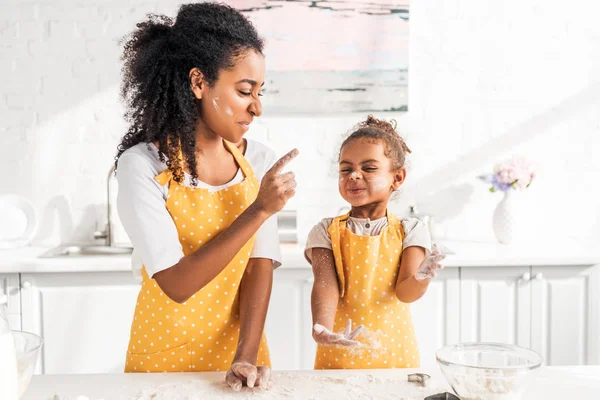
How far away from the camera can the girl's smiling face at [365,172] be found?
157 cm

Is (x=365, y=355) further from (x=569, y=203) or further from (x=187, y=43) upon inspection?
(x=569, y=203)

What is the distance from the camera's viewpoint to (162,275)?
1.38 meters

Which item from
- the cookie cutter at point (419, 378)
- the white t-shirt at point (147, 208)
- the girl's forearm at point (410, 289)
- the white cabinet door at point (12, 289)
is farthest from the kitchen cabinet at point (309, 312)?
the cookie cutter at point (419, 378)

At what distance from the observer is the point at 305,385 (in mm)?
1281

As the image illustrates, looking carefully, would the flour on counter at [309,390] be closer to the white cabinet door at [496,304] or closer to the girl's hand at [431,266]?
the girl's hand at [431,266]

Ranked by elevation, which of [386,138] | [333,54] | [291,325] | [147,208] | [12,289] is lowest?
[291,325]

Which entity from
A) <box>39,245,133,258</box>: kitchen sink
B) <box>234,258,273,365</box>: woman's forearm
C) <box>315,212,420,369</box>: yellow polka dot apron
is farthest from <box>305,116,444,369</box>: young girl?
<box>39,245,133,258</box>: kitchen sink

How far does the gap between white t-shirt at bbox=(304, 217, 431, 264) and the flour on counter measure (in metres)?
0.36

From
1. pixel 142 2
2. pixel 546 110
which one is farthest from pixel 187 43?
pixel 546 110

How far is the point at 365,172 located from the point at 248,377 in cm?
56

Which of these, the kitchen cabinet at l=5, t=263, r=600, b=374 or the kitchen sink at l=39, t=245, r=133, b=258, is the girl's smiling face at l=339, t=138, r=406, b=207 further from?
the kitchen sink at l=39, t=245, r=133, b=258

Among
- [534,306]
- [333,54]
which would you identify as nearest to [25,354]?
[534,306]

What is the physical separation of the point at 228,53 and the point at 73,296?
1530 mm

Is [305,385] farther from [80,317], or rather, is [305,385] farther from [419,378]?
[80,317]
